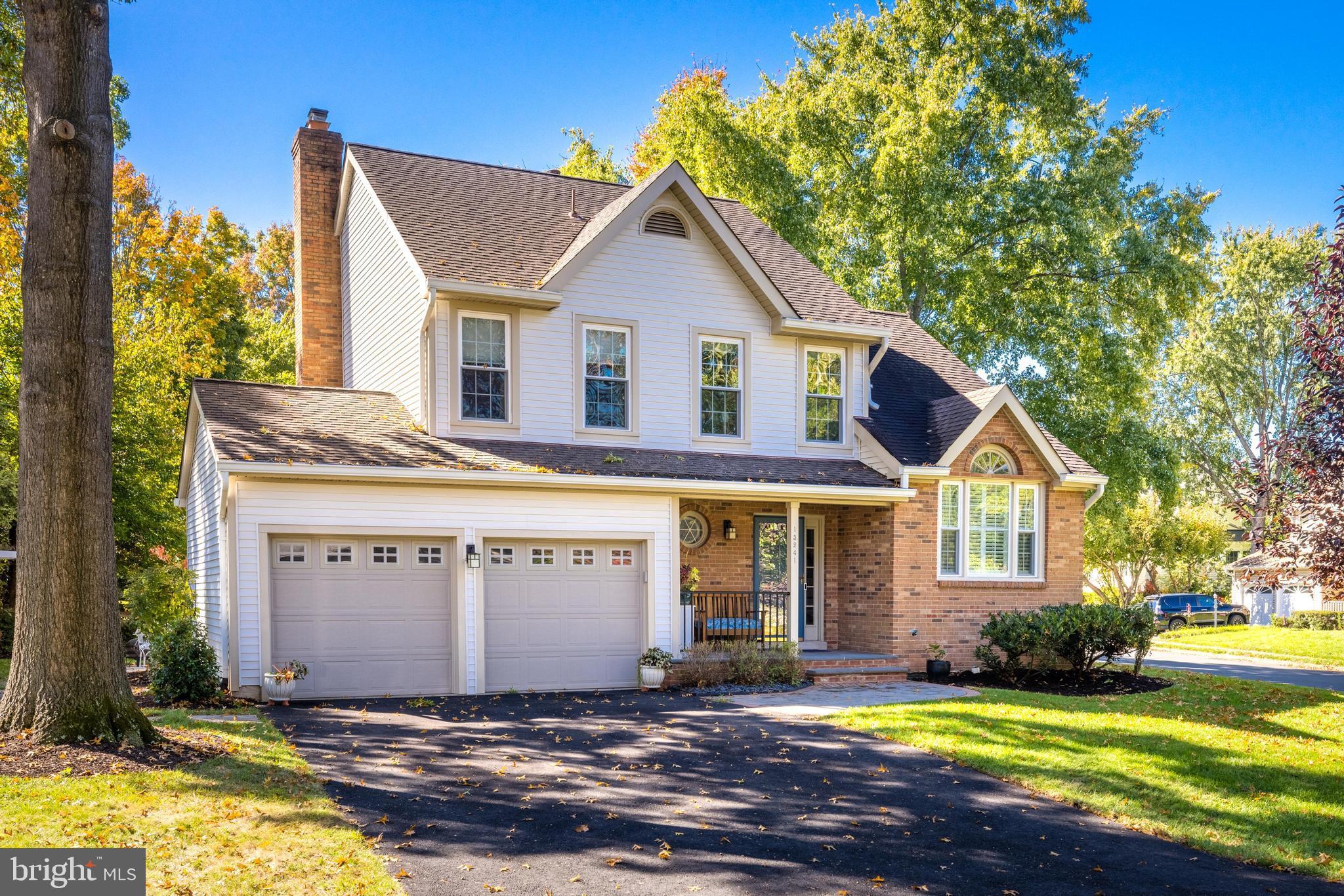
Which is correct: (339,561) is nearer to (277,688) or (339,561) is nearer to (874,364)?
(277,688)

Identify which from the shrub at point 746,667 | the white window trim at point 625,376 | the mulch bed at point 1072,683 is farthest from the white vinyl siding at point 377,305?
the mulch bed at point 1072,683

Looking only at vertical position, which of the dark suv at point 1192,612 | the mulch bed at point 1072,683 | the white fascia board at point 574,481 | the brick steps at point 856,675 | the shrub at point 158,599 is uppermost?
the white fascia board at point 574,481

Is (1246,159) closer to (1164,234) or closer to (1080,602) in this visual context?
(1164,234)

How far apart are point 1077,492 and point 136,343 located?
67.6 ft

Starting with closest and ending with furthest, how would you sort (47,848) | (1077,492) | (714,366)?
(47,848) < (714,366) < (1077,492)

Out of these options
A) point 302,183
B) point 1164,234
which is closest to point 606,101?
point 302,183

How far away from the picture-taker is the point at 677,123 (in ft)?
98.2

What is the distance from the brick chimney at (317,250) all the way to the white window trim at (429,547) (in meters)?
6.50

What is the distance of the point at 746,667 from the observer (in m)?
15.0

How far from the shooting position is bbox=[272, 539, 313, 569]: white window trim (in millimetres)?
13172

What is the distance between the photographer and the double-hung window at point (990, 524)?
56.7ft

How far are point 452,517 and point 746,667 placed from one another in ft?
15.9

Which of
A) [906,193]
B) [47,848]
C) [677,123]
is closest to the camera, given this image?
[47,848]

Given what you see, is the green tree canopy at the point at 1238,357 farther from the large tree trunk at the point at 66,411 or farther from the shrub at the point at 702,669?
the large tree trunk at the point at 66,411
